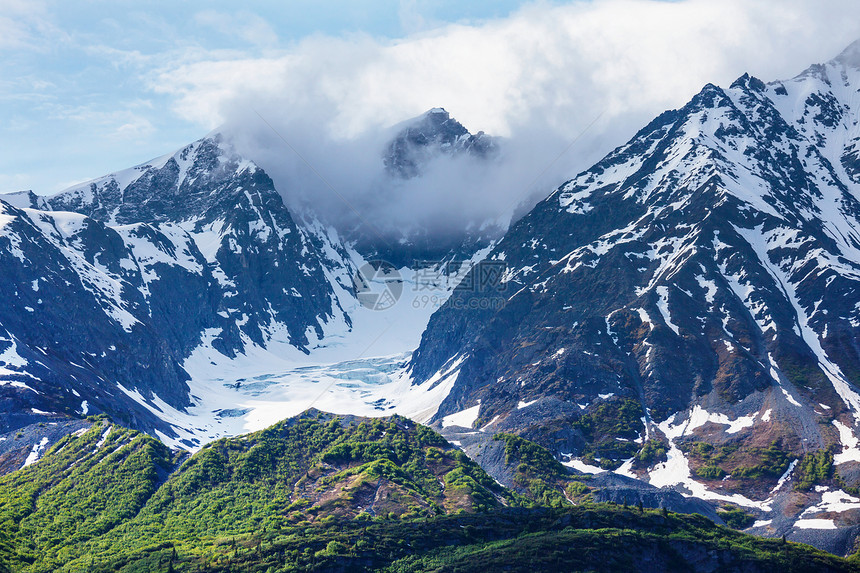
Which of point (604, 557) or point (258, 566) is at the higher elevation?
point (258, 566)

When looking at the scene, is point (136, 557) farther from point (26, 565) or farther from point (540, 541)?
point (540, 541)

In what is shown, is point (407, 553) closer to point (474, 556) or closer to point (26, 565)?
point (474, 556)

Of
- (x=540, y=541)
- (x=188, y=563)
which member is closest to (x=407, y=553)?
(x=540, y=541)

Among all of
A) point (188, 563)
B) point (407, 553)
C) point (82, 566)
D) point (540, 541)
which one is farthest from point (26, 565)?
point (540, 541)

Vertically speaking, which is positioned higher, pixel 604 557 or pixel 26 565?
pixel 26 565

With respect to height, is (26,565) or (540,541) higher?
(26,565)

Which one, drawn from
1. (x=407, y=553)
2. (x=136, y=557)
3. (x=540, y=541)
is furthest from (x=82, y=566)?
(x=540, y=541)

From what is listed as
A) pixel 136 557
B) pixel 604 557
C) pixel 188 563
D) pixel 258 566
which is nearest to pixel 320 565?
pixel 258 566

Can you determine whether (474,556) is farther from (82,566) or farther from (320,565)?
(82,566)
